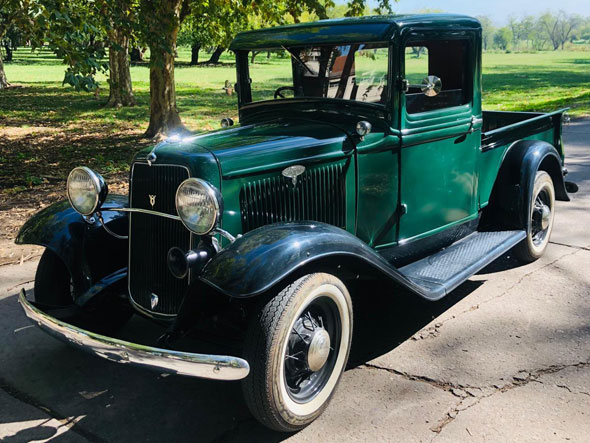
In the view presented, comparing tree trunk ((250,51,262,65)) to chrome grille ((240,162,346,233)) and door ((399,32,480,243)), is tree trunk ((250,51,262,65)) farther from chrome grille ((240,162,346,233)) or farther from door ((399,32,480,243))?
chrome grille ((240,162,346,233))

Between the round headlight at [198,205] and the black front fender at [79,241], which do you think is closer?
the round headlight at [198,205]

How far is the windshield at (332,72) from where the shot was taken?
3.62 metres

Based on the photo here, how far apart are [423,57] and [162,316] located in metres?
2.30

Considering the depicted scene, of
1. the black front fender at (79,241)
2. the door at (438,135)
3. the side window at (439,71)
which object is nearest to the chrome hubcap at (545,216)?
the door at (438,135)

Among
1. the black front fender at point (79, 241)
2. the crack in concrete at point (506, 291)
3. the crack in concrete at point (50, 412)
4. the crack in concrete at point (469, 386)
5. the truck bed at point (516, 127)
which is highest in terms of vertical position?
the truck bed at point (516, 127)

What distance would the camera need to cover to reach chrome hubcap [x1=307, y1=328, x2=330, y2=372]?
2816 millimetres

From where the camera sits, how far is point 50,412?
2982mm

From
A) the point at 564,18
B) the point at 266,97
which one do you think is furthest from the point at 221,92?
the point at 564,18

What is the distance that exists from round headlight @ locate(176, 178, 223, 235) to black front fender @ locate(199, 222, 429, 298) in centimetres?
17

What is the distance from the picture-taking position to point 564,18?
12231 centimetres

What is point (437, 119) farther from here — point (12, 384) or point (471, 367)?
point (12, 384)

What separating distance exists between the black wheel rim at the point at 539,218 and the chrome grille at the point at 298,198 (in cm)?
205

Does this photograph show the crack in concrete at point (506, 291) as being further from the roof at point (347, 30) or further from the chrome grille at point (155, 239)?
the roof at point (347, 30)

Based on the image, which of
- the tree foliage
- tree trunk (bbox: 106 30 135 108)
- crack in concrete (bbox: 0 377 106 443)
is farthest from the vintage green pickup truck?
the tree foliage
